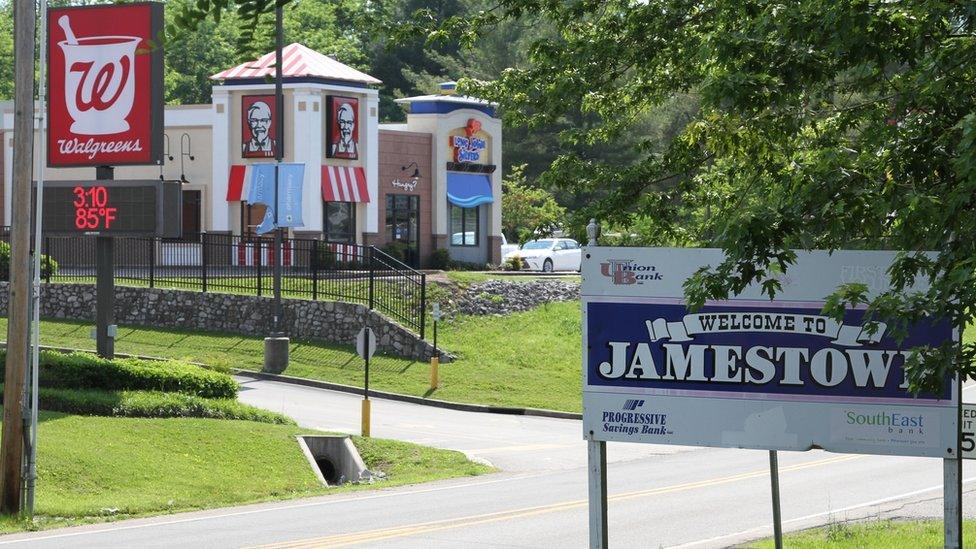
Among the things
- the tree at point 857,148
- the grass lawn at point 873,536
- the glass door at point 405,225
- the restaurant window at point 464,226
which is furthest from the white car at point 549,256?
the tree at point 857,148

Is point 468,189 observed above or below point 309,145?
below

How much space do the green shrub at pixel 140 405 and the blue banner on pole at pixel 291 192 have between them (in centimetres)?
1499

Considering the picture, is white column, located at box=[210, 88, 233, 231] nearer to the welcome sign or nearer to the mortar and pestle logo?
the mortar and pestle logo

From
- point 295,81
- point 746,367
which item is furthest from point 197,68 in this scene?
point 746,367

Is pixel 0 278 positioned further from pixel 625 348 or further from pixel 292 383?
pixel 625 348

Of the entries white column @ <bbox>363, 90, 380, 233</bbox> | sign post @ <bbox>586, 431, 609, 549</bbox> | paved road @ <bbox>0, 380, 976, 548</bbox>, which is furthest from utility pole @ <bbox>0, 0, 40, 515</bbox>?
white column @ <bbox>363, 90, 380, 233</bbox>

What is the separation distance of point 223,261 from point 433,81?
35752mm

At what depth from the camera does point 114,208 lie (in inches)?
918

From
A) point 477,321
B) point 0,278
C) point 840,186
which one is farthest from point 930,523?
point 0,278

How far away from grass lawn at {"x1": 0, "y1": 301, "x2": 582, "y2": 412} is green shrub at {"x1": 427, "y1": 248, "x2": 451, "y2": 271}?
467 inches

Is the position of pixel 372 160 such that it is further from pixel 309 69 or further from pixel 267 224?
pixel 267 224

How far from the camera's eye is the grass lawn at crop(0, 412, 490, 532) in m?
17.8

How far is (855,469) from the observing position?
23.2 meters

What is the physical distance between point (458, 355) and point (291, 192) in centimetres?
793
